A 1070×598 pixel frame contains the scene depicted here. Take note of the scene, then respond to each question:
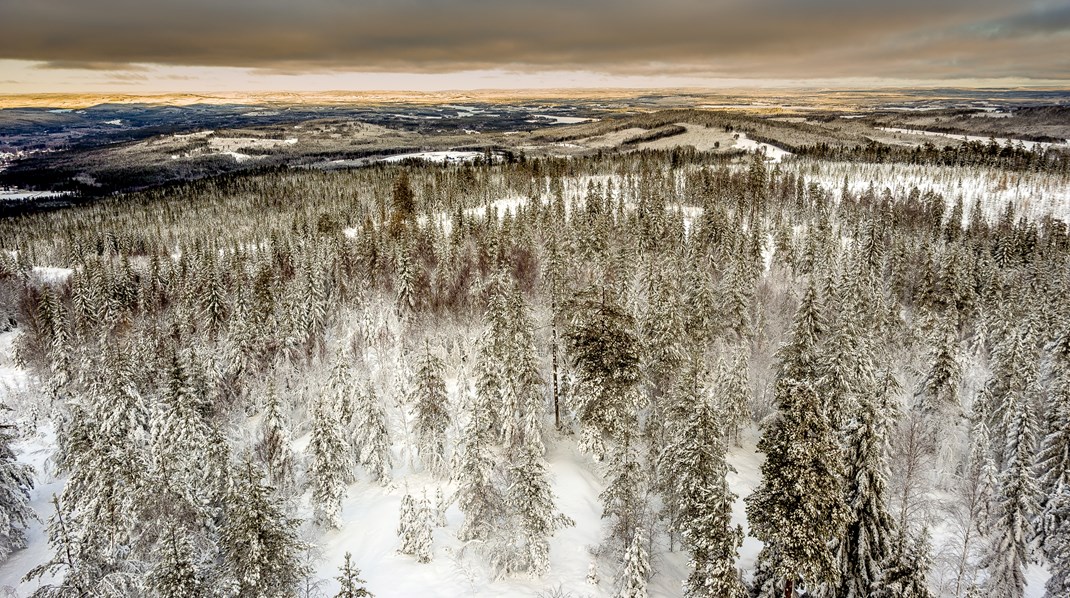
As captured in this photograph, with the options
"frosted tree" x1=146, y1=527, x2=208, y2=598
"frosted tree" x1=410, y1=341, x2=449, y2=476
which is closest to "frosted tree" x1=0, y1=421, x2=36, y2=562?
"frosted tree" x1=410, y1=341, x2=449, y2=476

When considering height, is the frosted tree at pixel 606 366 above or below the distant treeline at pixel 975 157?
below

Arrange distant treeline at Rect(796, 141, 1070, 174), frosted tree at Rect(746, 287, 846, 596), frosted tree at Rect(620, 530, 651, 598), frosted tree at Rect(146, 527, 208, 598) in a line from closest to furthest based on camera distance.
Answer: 1. frosted tree at Rect(146, 527, 208, 598)
2. frosted tree at Rect(746, 287, 846, 596)
3. frosted tree at Rect(620, 530, 651, 598)
4. distant treeline at Rect(796, 141, 1070, 174)

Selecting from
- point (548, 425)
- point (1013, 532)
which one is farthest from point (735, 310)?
point (1013, 532)

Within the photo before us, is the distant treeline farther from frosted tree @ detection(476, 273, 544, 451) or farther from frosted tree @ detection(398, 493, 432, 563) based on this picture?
frosted tree @ detection(398, 493, 432, 563)

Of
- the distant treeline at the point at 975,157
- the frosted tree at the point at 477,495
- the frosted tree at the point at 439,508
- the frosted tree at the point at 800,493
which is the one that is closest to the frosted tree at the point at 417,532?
the frosted tree at the point at 477,495

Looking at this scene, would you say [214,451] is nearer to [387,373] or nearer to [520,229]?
[387,373]

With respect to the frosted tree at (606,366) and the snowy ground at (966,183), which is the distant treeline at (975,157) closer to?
the snowy ground at (966,183)
